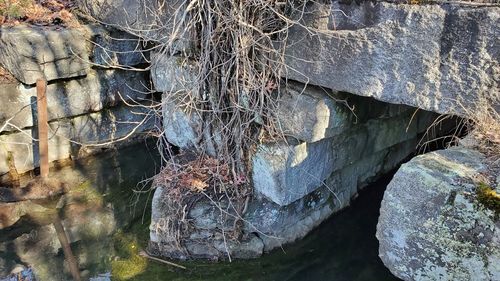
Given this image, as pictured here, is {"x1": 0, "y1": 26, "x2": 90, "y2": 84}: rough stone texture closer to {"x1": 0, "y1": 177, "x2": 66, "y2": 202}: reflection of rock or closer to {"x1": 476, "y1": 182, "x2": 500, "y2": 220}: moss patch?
{"x1": 0, "y1": 177, "x2": 66, "y2": 202}: reflection of rock

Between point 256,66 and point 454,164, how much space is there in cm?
164

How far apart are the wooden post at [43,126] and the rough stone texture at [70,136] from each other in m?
0.13

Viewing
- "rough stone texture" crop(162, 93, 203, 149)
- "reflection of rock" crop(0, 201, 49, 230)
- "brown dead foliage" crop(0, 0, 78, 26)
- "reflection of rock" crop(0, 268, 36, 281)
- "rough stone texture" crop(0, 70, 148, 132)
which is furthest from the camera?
"brown dead foliage" crop(0, 0, 78, 26)

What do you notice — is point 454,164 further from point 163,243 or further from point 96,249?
point 96,249

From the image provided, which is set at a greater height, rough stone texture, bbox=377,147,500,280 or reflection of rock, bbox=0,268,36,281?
rough stone texture, bbox=377,147,500,280

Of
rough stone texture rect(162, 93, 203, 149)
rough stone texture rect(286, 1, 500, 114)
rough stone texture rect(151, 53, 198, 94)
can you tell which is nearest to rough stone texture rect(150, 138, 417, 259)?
rough stone texture rect(162, 93, 203, 149)

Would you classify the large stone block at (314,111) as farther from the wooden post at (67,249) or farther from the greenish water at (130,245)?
the wooden post at (67,249)

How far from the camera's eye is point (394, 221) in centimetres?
236

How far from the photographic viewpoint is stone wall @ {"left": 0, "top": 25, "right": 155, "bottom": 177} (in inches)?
192

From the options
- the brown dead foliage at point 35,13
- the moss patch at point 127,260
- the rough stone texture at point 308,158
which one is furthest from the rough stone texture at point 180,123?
the brown dead foliage at point 35,13

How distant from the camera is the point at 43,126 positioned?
16.2ft

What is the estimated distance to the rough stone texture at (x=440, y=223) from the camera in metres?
2.07

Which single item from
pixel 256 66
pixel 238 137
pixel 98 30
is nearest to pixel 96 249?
pixel 238 137

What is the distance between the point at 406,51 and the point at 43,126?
3.92m
